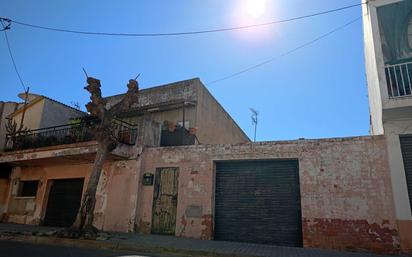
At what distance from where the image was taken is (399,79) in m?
10.3

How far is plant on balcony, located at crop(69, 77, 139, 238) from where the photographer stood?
10.9m

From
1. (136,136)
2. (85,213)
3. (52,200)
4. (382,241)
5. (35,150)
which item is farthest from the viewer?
(52,200)

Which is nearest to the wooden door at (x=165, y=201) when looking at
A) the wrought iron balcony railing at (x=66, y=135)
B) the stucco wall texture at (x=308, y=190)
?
the stucco wall texture at (x=308, y=190)

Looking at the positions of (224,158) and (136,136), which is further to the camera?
(136,136)

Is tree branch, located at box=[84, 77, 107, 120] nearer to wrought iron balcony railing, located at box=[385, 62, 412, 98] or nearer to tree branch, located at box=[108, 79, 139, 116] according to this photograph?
tree branch, located at box=[108, 79, 139, 116]

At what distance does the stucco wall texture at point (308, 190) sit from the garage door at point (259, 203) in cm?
38

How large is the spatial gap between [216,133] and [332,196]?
374 inches

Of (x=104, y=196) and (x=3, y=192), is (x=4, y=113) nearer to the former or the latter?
(x=3, y=192)

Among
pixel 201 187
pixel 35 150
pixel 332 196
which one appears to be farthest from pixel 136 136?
pixel 332 196

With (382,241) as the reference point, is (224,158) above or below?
above

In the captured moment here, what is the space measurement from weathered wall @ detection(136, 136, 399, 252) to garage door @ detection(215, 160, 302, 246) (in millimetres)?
396

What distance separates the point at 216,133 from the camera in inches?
738

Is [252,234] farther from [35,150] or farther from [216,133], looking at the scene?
[35,150]

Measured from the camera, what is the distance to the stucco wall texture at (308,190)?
31.5ft
